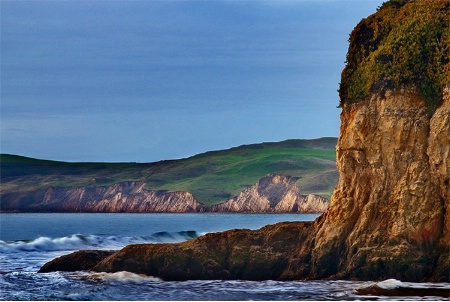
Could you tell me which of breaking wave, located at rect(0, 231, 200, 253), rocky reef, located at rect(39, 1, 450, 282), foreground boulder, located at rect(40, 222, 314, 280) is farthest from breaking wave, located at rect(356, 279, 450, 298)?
breaking wave, located at rect(0, 231, 200, 253)

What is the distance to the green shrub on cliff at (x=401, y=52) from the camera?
103 ft

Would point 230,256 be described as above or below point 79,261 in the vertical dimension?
above

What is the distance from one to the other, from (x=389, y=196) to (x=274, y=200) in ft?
492

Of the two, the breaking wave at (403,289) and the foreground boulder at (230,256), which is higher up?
the foreground boulder at (230,256)

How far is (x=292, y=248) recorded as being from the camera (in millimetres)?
32969

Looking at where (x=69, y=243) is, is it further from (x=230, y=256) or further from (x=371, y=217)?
(x=371, y=217)

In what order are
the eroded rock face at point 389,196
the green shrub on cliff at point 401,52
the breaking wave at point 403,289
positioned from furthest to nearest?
the green shrub on cliff at point 401,52
the eroded rock face at point 389,196
the breaking wave at point 403,289

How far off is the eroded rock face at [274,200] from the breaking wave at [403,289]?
456 feet

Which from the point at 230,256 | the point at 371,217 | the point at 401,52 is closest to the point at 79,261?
the point at 230,256

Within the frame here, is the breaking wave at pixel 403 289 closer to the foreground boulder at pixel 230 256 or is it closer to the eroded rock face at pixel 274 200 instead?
the foreground boulder at pixel 230 256

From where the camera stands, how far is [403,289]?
2836cm

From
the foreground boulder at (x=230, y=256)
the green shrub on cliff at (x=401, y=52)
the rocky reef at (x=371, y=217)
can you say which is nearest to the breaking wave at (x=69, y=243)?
the foreground boulder at (x=230, y=256)

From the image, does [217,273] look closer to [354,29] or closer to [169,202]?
[354,29]

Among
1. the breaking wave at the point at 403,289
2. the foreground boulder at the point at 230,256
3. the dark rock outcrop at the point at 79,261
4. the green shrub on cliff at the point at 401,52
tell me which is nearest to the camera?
the breaking wave at the point at 403,289
